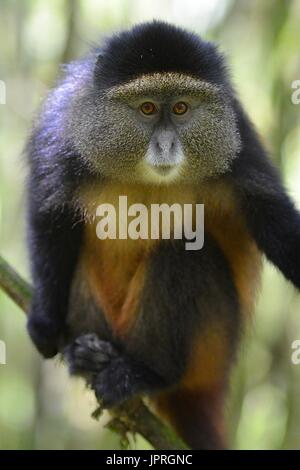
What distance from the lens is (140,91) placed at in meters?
4.96

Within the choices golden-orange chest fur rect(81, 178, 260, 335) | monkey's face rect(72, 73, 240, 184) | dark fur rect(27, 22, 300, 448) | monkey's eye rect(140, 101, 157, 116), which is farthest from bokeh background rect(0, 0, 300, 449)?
monkey's eye rect(140, 101, 157, 116)

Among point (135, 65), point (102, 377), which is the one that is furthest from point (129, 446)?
point (135, 65)

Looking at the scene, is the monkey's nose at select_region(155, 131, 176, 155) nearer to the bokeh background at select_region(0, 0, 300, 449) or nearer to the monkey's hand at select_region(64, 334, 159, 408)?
the monkey's hand at select_region(64, 334, 159, 408)

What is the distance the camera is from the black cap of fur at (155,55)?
16.3ft

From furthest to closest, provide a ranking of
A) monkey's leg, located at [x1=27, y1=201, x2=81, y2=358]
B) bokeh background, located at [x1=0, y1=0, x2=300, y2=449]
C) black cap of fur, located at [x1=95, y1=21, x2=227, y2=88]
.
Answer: bokeh background, located at [x1=0, y1=0, x2=300, y2=449], monkey's leg, located at [x1=27, y1=201, x2=81, y2=358], black cap of fur, located at [x1=95, y1=21, x2=227, y2=88]

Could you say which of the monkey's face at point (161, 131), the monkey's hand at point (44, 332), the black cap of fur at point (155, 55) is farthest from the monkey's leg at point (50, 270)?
the black cap of fur at point (155, 55)

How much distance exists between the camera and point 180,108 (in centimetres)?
505

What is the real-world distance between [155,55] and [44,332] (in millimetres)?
1957

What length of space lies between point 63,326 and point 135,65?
1823mm

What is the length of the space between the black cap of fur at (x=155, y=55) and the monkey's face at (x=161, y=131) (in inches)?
2.4

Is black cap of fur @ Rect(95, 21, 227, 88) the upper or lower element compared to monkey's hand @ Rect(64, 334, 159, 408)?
upper

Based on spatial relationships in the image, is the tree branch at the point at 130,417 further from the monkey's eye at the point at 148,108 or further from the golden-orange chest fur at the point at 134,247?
the monkey's eye at the point at 148,108

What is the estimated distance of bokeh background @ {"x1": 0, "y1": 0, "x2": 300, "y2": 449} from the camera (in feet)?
23.6

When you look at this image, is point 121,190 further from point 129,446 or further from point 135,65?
point 129,446
